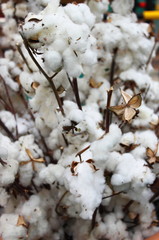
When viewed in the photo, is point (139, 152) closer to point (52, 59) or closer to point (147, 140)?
point (147, 140)

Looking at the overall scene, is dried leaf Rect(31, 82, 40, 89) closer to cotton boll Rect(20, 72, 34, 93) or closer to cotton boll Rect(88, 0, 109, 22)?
cotton boll Rect(20, 72, 34, 93)

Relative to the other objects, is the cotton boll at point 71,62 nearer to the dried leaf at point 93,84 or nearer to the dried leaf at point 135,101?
the dried leaf at point 135,101

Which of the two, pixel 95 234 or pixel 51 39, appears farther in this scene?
pixel 95 234

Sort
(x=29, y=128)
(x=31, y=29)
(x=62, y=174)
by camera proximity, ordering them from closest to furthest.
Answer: (x=31, y=29) → (x=62, y=174) → (x=29, y=128)

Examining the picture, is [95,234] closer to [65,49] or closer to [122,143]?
[122,143]

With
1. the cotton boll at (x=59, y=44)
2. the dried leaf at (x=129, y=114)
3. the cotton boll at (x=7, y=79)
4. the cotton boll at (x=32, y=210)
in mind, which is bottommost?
the cotton boll at (x=32, y=210)

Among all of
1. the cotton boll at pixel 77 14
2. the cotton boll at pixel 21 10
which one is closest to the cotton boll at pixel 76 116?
the cotton boll at pixel 77 14

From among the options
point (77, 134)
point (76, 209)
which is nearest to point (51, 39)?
point (77, 134)

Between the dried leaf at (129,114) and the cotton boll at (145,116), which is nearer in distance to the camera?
the dried leaf at (129,114)
